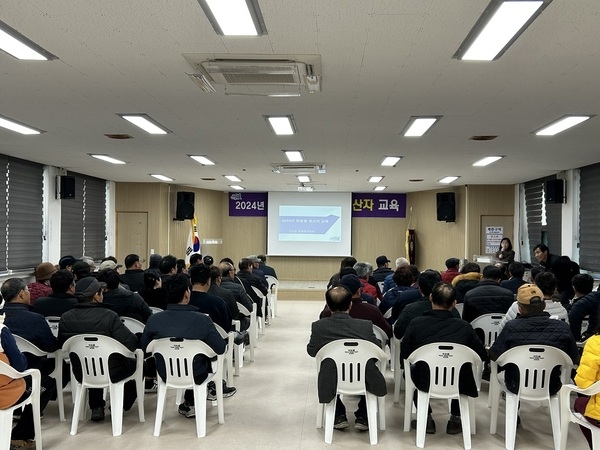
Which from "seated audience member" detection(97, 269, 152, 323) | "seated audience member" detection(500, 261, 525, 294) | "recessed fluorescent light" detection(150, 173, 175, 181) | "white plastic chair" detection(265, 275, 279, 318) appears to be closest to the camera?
"seated audience member" detection(97, 269, 152, 323)

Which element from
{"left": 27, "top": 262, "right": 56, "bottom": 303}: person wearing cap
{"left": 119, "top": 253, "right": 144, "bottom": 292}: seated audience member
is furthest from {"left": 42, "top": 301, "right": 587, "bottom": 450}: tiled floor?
{"left": 119, "top": 253, "right": 144, "bottom": 292}: seated audience member

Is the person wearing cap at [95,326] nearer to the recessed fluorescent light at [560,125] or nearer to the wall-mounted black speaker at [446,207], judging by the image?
the recessed fluorescent light at [560,125]

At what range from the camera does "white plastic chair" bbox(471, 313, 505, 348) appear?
5.21m

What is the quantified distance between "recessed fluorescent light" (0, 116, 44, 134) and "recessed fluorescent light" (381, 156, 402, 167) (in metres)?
4.95

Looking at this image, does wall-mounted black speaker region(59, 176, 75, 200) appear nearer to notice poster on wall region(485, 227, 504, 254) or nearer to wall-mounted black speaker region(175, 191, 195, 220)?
wall-mounted black speaker region(175, 191, 195, 220)

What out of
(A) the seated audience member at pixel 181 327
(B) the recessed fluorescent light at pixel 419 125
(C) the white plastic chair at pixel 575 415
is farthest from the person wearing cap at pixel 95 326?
(B) the recessed fluorescent light at pixel 419 125

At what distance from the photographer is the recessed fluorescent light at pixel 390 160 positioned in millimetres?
Result: 8195

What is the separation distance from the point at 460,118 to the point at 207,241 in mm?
10692

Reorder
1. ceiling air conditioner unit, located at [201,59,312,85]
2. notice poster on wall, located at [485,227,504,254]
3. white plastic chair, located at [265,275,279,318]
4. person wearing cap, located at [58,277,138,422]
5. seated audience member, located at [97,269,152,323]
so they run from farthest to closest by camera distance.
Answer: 1. notice poster on wall, located at [485,227,504,254]
2. white plastic chair, located at [265,275,279,318]
3. seated audience member, located at [97,269,152,323]
4. person wearing cap, located at [58,277,138,422]
5. ceiling air conditioner unit, located at [201,59,312,85]

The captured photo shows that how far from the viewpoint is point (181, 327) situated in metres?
4.07

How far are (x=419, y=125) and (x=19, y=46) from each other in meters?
3.88

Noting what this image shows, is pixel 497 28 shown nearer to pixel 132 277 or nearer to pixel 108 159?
pixel 132 277

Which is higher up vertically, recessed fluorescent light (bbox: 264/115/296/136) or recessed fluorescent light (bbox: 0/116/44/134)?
recessed fluorescent light (bbox: 0/116/44/134)

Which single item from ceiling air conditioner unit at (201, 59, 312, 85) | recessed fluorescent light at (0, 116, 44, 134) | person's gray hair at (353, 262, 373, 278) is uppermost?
recessed fluorescent light at (0, 116, 44, 134)
